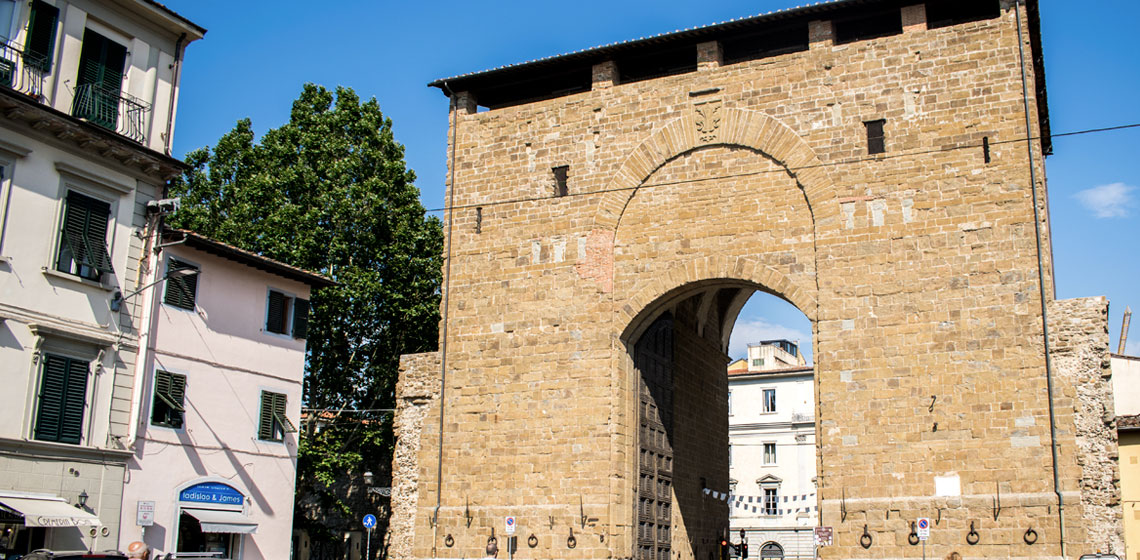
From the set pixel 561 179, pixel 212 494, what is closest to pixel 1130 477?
pixel 561 179

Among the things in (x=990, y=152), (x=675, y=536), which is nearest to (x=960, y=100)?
(x=990, y=152)

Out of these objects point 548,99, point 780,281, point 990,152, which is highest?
point 548,99

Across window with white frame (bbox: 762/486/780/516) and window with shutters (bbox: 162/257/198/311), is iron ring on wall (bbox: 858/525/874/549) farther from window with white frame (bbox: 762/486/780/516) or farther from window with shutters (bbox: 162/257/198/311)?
window with white frame (bbox: 762/486/780/516)

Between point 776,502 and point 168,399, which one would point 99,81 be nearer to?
point 168,399

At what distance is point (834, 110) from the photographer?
20.7 m

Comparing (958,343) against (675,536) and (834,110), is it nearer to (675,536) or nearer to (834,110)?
(834,110)

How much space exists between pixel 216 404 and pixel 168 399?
1.42 m

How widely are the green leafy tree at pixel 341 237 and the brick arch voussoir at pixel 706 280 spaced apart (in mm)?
10982

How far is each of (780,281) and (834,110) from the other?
3.66 meters

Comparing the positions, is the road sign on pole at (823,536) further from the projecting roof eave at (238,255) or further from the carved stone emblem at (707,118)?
the projecting roof eave at (238,255)

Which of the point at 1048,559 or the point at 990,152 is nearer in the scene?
the point at 1048,559

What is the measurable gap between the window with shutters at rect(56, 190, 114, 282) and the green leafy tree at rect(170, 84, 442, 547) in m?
11.8

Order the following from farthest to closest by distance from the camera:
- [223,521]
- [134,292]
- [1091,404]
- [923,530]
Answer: [223,521] < [134,292] < [923,530] < [1091,404]

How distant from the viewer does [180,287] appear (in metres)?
19.6
